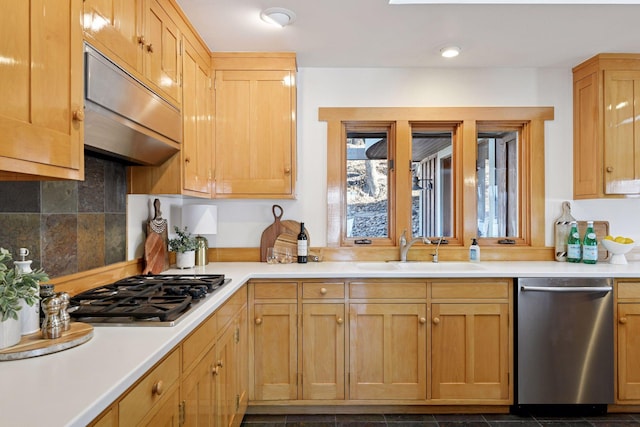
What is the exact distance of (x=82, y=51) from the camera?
1202 millimetres

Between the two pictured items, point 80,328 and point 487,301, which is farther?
point 487,301

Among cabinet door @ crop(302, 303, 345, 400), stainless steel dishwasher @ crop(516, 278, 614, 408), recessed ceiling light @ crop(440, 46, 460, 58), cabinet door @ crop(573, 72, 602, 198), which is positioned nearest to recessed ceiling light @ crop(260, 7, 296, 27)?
recessed ceiling light @ crop(440, 46, 460, 58)

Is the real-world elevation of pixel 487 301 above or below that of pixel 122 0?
below

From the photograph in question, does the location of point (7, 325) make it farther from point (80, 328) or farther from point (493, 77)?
point (493, 77)

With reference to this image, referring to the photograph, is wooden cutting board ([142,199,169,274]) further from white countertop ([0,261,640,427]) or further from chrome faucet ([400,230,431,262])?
chrome faucet ([400,230,431,262])

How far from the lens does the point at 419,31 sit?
231cm

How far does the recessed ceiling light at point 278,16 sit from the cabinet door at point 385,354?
5.72 ft

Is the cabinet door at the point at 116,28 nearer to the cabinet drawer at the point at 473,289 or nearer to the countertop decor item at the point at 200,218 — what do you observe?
the countertop decor item at the point at 200,218

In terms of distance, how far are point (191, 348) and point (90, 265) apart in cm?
79

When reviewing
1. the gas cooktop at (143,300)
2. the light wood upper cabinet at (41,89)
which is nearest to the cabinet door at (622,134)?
the gas cooktop at (143,300)

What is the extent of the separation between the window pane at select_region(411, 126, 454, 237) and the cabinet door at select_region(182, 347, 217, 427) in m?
1.97

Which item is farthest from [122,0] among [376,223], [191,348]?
[376,223]

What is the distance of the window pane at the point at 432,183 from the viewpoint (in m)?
3.05

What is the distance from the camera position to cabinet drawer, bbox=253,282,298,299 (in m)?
2.37
